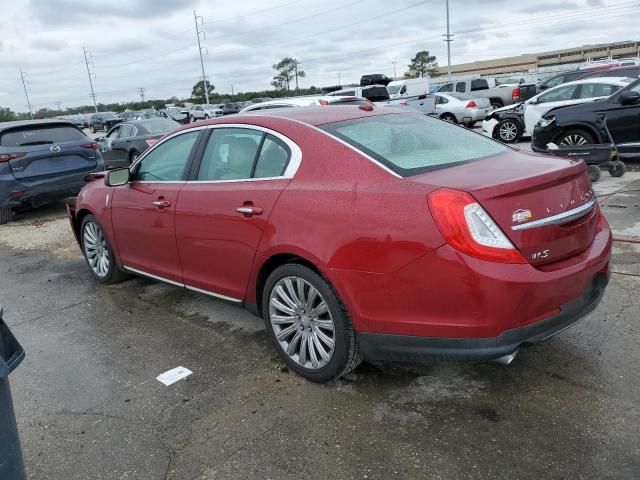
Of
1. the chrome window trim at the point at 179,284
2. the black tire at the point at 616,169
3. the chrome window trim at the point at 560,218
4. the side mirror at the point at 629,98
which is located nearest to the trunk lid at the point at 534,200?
the chrome window trim at the point at 560,218

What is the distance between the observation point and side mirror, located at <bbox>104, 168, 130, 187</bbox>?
4.65 m

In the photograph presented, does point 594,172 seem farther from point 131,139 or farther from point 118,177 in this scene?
point 131,139

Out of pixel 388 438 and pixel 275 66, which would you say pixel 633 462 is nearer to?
pixel 388 438

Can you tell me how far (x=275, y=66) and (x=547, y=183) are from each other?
88137 millimetres

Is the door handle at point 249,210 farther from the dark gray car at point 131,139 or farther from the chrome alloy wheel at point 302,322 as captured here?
the dark gray car at point 131,139

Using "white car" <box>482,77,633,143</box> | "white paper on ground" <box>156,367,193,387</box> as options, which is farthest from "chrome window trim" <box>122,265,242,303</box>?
"white car" <box>482,77,633,143</box>

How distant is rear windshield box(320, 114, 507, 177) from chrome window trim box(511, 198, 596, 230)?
610mm

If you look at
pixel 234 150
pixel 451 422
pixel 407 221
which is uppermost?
pixel 234 150

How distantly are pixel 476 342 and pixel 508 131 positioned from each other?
12431 mm

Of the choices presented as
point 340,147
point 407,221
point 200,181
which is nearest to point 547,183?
A: point 407,221

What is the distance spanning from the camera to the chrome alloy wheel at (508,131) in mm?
13773

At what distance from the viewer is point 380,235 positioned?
2758 mm

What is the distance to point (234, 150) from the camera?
12.5 ft

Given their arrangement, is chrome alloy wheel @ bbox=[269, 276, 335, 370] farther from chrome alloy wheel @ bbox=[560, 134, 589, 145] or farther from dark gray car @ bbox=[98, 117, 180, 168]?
dark gray car @ bbox=[98, 117, 180, 168]
